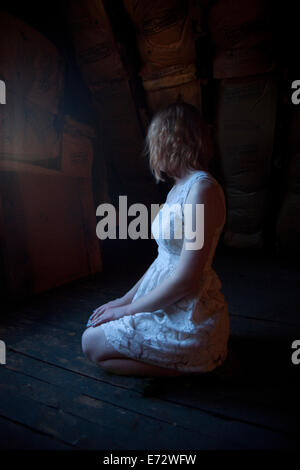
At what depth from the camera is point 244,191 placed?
2586mm

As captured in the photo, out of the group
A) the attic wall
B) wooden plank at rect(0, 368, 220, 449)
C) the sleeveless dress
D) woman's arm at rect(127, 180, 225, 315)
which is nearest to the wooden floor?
wooden plank at rect(0, 368, 220, 449)

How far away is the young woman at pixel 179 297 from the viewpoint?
984mm

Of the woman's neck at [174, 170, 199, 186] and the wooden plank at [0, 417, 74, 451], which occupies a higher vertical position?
the woman's neck at [174, 170, 199, 186]

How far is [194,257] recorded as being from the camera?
970 mm

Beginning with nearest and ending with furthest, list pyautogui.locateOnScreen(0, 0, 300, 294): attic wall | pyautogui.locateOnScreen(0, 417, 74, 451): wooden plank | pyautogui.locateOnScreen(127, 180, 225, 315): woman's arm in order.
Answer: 1. pyautogui.locateOnScreen(0, 417, 74, 451): wooden plank
2. pyautogui.locateOnScreen(127, 180, 225, 315): woman's arm
3. pyautogui.locateOnScreen(0, 0, 300, 294): attic wall

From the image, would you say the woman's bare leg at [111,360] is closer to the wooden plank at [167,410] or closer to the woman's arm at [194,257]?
the wooden plank at [167,410]

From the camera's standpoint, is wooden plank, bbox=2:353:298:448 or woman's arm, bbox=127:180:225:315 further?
woman's arm, bbox=127:180:225:315

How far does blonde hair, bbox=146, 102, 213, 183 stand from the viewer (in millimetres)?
1012

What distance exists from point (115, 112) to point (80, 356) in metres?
1.97

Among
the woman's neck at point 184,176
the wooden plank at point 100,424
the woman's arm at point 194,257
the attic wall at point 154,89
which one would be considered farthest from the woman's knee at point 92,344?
the attic wall at point 154,89

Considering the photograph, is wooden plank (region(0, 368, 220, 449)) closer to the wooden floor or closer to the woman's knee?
the wooden floor

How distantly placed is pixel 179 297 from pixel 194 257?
0.15m

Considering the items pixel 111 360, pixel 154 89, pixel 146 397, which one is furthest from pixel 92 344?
pixel 154 89
